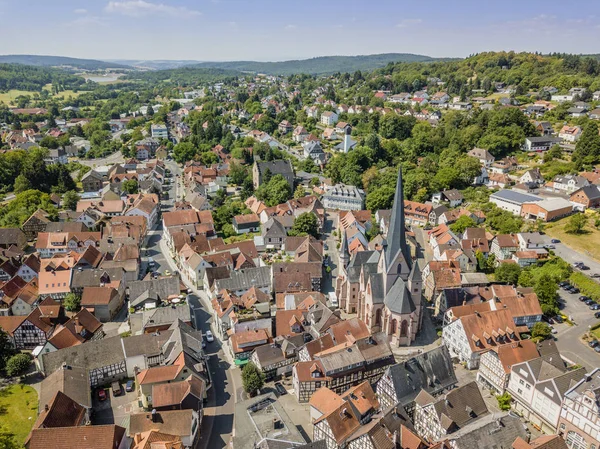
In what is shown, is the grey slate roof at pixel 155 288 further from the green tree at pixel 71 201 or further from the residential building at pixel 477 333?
the green tree at pixel 71 201

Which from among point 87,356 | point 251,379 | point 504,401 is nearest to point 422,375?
point 504,401

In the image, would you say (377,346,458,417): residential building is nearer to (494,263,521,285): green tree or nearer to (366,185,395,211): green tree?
(494,263,521,285): green tree

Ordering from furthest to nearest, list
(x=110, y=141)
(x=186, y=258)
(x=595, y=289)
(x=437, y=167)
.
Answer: (x=110, y=141) → (x=437, y=167) → (x=186, y=258) → (x=595, y=289)

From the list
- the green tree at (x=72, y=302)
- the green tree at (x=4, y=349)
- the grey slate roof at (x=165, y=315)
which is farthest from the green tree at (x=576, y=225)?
the green tree at (x=4, y=349)

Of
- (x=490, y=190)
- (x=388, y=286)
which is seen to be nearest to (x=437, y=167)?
(x=490, y=190)

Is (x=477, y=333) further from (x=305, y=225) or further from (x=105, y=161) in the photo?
(x=105, y=161)

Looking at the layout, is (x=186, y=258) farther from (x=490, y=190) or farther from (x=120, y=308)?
(x=490, y=190)
